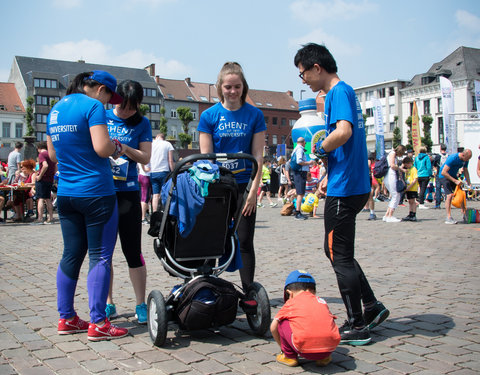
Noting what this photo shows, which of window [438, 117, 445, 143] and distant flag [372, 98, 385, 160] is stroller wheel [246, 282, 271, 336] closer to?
distant flag [372, 98, 385, 160]

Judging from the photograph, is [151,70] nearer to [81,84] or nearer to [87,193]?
[81,84]

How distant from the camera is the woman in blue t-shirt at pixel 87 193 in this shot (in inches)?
150

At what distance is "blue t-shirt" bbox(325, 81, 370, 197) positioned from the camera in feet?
12.5

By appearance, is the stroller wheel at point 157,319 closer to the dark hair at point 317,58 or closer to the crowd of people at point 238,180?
the crowd of people at point 238,180

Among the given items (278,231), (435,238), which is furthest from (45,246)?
(435,238)

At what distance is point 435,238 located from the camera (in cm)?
1004

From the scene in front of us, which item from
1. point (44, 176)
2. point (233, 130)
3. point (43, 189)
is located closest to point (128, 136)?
point (233, 130)

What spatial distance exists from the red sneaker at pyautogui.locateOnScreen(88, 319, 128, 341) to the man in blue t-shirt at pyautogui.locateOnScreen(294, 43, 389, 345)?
1711 millimetres

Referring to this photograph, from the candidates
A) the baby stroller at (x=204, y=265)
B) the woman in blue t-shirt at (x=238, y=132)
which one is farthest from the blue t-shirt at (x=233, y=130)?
the baby stroller at (x=204, y=265)

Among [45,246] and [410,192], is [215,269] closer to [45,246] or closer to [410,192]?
A: [45,246]

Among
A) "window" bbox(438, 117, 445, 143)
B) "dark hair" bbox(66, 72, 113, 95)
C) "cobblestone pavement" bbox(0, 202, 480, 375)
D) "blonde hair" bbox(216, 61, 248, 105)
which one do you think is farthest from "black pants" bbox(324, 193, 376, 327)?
"window" bbox(438, 117, 445, 143)

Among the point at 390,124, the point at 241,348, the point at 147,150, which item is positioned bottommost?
the point at 241,348

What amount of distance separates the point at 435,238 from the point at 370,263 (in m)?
3.41

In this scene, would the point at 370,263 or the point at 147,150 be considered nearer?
the point at 147,150
